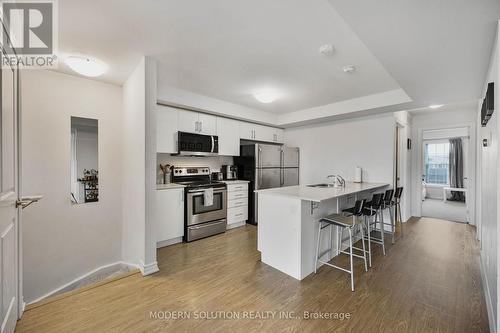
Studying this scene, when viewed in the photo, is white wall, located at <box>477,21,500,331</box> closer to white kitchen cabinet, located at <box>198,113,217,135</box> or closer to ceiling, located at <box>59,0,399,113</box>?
ceiling, located at <box>59,0,399,113</box>

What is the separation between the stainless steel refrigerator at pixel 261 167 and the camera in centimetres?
451

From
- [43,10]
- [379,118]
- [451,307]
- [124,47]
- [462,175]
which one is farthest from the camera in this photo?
[462,175]

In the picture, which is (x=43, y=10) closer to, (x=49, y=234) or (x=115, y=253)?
(x=49, y=234)

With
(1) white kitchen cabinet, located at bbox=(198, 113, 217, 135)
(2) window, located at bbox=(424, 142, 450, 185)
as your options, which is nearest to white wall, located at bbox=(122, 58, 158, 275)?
(1) white kitchen cabinet, located at bbox=(198, 113, 217, 135)

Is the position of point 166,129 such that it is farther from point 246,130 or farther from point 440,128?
point 440,128

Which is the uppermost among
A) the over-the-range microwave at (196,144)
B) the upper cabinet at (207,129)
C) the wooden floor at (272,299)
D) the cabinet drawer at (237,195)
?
the upper cabinet at (207,129)

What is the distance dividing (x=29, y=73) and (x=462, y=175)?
424 inches

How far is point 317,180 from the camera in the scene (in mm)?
5156

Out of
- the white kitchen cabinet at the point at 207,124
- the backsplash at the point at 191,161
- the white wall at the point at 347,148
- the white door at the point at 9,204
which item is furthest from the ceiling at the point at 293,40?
the backsplash at the point at 191,161

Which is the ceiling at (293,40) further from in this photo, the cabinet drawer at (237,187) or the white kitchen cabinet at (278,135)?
the white kitchen cabinet at (278,135)

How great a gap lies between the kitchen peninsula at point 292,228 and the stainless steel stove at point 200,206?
3.96 ft

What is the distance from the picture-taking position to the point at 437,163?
7910mm

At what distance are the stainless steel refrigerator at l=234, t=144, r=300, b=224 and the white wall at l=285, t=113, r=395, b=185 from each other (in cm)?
51

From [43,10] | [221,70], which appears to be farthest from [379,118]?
[43,10]
